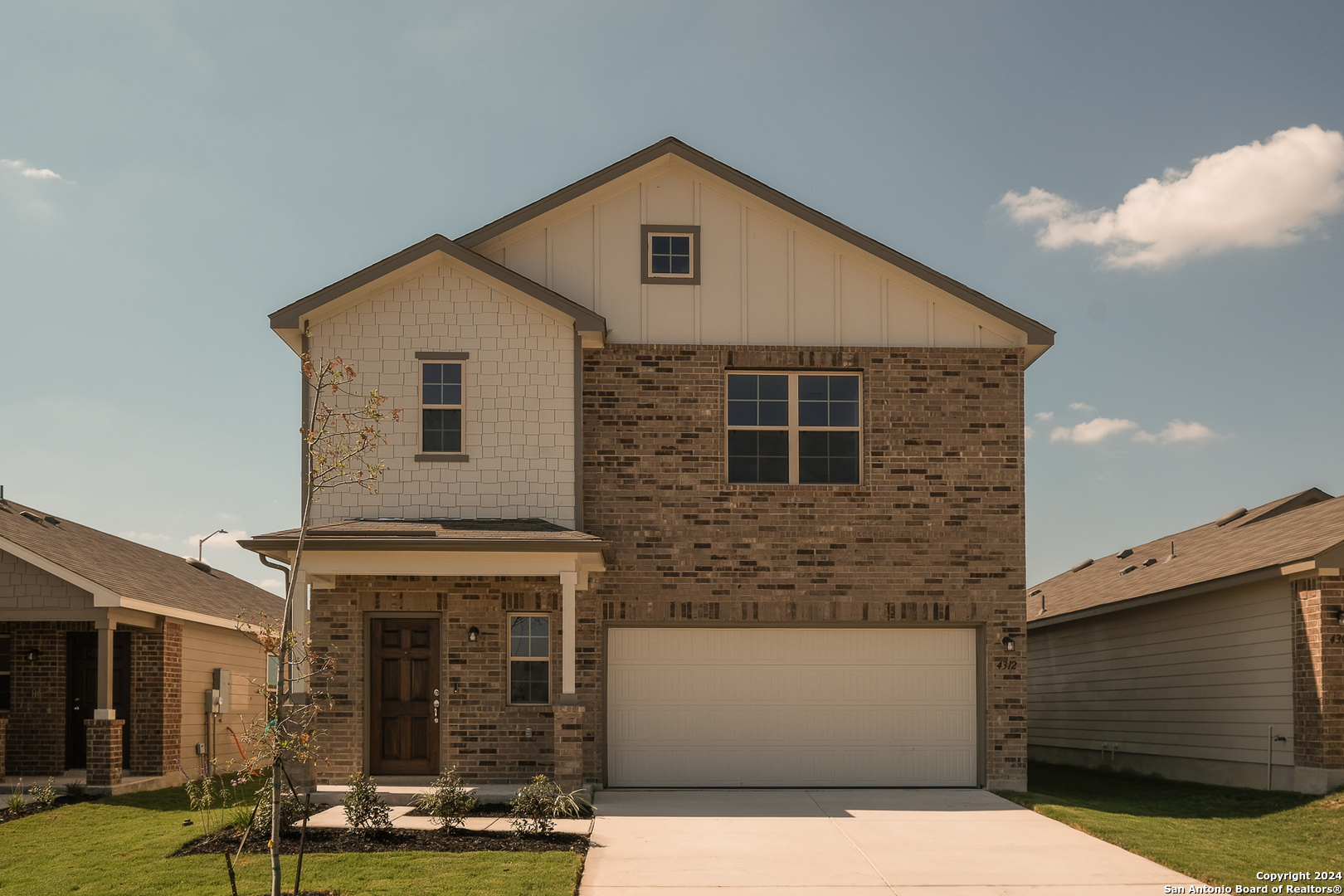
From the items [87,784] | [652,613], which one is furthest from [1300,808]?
[87,784]

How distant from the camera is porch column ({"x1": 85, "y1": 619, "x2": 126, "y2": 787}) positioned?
14.4m

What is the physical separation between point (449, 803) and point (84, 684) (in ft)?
30.1

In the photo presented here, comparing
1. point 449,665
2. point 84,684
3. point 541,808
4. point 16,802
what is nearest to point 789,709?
point 449,665

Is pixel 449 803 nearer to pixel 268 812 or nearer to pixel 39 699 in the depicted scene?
pixel 268 812

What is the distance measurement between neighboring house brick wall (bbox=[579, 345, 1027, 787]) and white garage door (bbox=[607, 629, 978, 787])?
0.34 meters

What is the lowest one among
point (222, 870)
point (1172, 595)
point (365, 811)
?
point (222, 870)

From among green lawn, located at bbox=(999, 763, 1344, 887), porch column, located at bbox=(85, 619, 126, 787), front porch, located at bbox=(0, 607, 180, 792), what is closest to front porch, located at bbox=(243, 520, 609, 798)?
porch column, located at bbox=(85, 619, 126, 787)

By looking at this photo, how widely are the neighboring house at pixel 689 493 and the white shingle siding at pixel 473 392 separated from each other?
0.10ft

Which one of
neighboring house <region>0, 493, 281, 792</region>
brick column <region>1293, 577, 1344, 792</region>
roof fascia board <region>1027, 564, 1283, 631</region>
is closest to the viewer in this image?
brick column <region>1293, 577, 1344, 792</region>

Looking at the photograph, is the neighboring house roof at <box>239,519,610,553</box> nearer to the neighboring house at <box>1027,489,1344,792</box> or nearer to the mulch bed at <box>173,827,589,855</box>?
the mulch bed at <box>173,827,589,855</box>

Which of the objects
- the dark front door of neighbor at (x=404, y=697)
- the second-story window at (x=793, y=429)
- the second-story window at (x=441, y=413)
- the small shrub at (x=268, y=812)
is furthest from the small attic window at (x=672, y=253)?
the small shrub at (x=268, y=812)

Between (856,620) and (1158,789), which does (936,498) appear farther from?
(1158,789)

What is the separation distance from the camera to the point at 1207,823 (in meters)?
12.2

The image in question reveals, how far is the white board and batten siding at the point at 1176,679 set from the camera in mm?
14562
